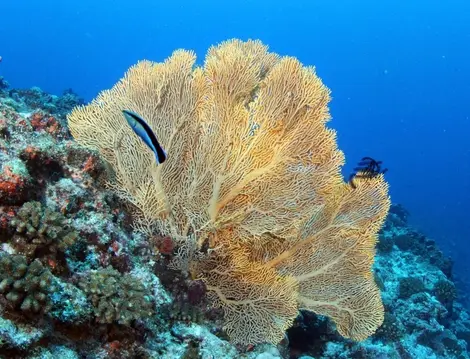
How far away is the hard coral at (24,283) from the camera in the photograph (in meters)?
2.50

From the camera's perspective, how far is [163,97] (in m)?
4.66

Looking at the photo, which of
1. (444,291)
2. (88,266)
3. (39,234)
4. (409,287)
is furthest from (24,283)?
(444,291)

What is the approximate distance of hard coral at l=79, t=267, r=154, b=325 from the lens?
292 cm

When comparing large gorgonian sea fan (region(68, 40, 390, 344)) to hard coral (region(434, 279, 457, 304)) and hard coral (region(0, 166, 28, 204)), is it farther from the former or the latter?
hard coral (region(434, 279, 457, 304))

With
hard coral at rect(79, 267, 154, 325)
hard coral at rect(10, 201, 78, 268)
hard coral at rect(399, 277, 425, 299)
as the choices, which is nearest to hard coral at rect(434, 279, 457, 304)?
hard coral at rect(399, 277, 425, 299)

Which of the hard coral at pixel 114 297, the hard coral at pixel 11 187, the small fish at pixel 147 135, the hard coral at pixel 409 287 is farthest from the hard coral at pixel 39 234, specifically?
the hard coral at pixel 409 287

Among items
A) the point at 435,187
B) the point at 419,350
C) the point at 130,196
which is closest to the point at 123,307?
the point at 130,196

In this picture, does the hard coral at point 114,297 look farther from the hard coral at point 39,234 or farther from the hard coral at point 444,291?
the hard coral at point 444,291

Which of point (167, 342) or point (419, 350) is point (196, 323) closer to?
point (167, 342)

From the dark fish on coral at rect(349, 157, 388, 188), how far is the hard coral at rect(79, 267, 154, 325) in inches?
131

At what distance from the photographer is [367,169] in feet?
17.3

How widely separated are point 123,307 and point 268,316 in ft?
7.45

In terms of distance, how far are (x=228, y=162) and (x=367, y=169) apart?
198 centimetres

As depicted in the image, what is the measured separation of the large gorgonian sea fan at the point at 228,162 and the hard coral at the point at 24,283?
193 centimetres
